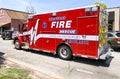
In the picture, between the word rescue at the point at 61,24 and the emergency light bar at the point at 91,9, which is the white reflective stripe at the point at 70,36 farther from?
the emergency light bar at the point at 91,9

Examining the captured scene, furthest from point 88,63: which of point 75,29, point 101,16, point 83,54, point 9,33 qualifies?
point 9,33

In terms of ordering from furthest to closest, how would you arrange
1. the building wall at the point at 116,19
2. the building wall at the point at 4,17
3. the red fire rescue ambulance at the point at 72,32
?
the building wall at the point at 4,17, the building wall at the point at 116,19, the red fire rescue ambulance at the point at 72,32

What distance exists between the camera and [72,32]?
31.0 ft

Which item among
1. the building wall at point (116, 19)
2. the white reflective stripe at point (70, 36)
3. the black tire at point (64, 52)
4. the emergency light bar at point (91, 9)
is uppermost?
the building wall at point (116, 19)

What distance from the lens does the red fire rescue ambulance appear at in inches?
336

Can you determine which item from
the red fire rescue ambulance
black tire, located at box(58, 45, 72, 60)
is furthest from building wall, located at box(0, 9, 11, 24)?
black tire, located at box(58, 45, 72, 60)

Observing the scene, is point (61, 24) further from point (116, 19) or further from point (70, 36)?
point (116, 19)

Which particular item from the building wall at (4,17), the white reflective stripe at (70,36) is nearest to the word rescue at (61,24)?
the white reflective stripe at (70,36)

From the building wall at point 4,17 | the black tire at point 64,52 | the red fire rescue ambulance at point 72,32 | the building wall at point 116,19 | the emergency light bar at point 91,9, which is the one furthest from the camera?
the building wall at point 4,17

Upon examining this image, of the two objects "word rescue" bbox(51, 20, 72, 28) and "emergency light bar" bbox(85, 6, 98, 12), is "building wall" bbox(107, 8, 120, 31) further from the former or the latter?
"emergency light bar" bbox(85, 6, 98, 12)

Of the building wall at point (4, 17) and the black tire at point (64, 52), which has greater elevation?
the building wall at point (4, 17)

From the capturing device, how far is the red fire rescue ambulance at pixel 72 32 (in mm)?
8523

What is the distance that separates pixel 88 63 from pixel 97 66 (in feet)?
2.35

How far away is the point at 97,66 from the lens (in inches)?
343
